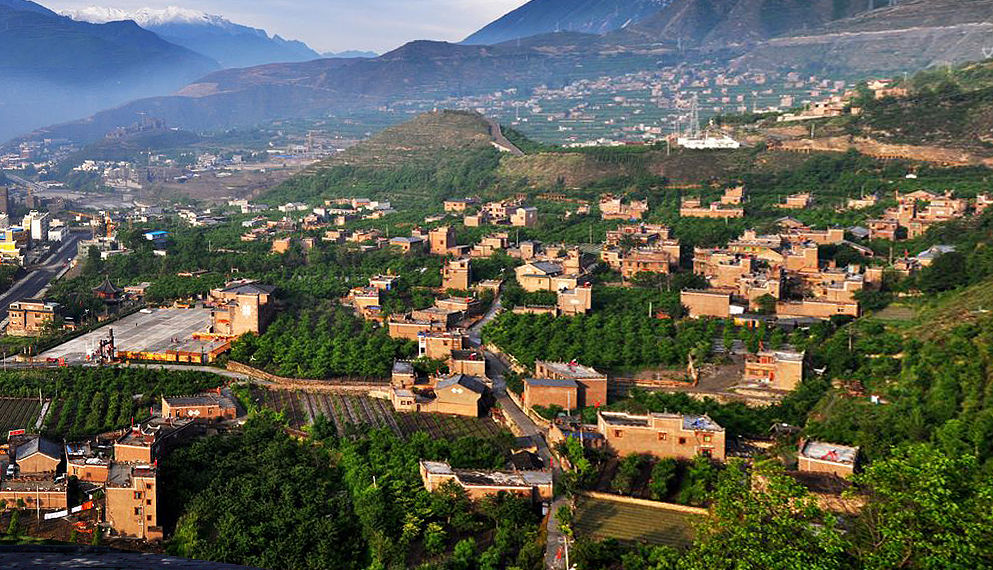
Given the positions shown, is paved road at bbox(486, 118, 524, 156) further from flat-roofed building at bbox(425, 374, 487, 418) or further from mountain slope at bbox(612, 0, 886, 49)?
mountain slope at bbox(612, 0, 886, 49)

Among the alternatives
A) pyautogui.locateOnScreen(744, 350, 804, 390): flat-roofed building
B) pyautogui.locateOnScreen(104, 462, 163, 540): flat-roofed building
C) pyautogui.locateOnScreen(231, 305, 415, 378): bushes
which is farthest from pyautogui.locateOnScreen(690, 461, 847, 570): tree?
pyautogui.locateOnScreen(231, 305, 415, 378): bushes

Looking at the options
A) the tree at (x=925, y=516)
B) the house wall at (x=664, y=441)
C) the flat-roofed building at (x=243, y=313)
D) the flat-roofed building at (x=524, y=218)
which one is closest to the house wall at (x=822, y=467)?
the house wall at (x=664, y=441)

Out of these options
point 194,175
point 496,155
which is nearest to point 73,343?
point 496,155

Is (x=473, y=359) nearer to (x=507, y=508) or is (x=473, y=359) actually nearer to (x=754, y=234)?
(x=507, y=508)

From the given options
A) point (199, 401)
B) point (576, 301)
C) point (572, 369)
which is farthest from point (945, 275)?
point (199, 401)

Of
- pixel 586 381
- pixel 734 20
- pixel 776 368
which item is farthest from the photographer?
pixel 734 20

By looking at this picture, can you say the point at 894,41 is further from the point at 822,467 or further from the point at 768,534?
the point at 768,534

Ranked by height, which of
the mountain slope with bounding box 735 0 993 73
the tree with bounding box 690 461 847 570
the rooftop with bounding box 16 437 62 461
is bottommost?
the rooftop with bounding box 16 437 62 461
